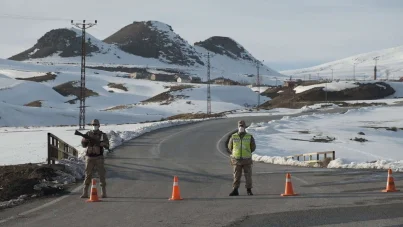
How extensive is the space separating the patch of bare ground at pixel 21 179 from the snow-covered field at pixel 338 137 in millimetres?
11421

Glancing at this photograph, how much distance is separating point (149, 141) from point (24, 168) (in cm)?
2043

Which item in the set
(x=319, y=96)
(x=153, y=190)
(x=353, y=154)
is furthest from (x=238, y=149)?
(x=319, y=96)

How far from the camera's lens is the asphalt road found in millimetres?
10406

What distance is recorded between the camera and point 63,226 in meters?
10.2

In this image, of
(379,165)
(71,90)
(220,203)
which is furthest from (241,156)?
(71,90)

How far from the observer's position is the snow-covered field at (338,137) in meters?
34.7

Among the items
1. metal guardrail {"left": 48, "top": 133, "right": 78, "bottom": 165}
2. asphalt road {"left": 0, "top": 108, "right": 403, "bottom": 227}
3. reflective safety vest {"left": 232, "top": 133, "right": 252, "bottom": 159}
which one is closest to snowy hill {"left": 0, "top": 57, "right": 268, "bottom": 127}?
metal guardrail {"left": 48, "top": 133, "right": 78, "bottom": 165}

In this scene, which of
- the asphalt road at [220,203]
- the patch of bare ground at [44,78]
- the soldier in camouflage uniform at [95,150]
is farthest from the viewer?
the patch of bare ground at [44,78]

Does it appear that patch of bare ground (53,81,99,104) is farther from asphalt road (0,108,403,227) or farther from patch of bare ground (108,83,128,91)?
asphalt road (0,108,403,227)

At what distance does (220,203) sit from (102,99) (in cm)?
12410

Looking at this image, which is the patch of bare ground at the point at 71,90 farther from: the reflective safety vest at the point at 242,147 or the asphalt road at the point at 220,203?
the reflective safety vest at the point at 242,147

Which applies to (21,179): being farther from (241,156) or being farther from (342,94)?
(342,94)

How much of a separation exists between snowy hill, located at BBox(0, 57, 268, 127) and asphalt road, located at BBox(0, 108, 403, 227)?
66.2m

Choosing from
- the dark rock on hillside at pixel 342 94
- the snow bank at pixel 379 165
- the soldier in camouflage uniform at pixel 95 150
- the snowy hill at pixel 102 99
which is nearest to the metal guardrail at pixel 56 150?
the soldier in camouflage uniform at pixel 95 150
